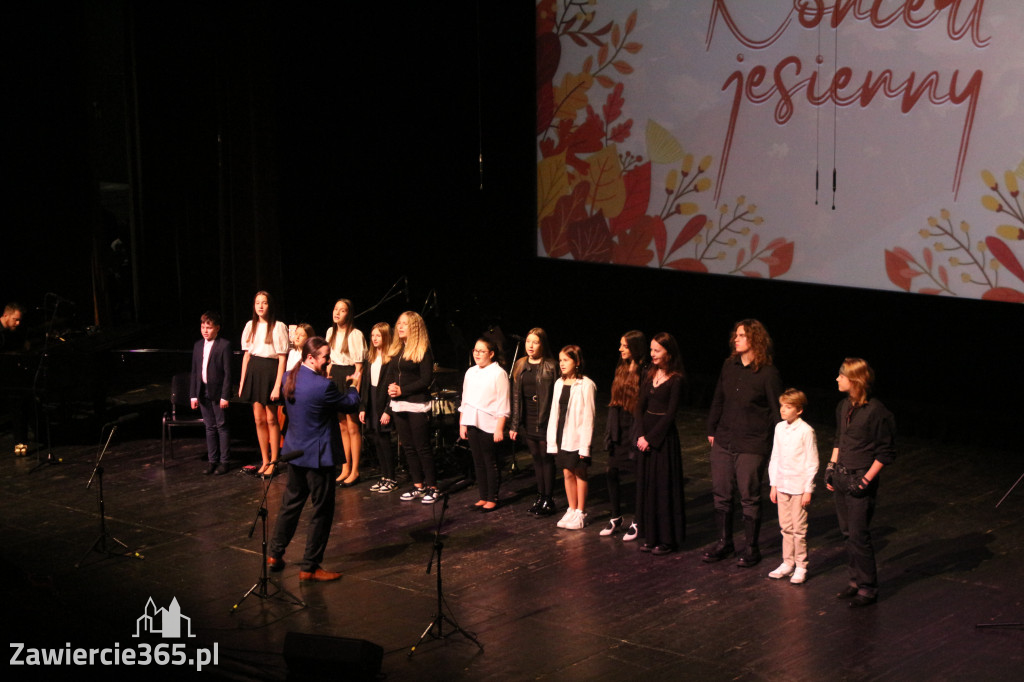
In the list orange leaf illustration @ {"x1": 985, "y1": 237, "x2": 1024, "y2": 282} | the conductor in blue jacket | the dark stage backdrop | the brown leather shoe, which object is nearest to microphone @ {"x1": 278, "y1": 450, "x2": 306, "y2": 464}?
the conductor in blue jacket

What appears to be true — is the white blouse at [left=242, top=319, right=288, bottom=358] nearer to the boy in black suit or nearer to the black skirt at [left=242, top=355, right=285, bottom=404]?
the black skirt at [left=242, top=355, right=285, bottom=404]

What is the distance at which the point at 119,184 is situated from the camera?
42.9 ft

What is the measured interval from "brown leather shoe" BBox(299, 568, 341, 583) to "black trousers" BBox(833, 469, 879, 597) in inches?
118

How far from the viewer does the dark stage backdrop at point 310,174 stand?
12.4 meters

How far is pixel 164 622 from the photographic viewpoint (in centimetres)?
719

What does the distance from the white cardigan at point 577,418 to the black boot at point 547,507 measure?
0.51 metres

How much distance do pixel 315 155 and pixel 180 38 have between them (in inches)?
69.0

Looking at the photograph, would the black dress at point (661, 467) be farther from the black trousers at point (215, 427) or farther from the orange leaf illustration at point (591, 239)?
the orange leaf illustration at point (591, 239)

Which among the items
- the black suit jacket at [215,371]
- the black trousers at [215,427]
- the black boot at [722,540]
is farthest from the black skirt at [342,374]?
the black boot at [722,540]

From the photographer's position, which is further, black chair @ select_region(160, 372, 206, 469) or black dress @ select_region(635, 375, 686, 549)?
black chair @ select_region(160, 372, 206, 469)

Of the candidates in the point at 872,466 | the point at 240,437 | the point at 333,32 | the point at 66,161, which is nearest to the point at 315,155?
the point at 333,32

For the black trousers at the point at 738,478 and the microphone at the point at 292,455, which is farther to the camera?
the black trousers at the point at 738,478

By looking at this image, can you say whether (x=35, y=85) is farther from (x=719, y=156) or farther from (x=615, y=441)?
(x=615, y=441)

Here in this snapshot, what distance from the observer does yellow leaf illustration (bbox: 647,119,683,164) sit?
11.4m
